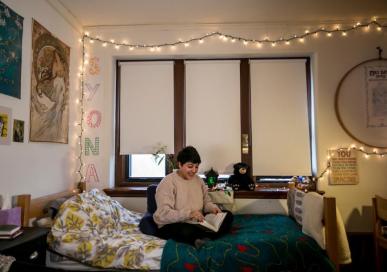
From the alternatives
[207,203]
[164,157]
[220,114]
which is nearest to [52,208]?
[207,203]

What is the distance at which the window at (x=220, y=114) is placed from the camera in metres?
3.14

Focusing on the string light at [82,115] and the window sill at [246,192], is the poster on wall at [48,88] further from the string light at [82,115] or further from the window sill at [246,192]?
the window sill at [246,192]

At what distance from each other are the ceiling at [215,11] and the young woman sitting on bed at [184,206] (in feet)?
4.75

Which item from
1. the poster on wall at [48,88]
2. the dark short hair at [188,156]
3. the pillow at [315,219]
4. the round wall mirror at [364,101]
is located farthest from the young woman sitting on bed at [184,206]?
the round wall mirror at [364,101]

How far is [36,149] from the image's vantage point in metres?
2.33

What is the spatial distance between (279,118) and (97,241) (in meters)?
2.19

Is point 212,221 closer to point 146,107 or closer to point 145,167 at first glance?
point 145,167

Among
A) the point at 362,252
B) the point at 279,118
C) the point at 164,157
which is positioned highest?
the point at 279,118

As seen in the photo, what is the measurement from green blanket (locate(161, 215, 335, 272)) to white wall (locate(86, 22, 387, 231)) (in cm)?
105

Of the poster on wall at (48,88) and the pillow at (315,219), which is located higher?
the poster on wall at (48,88)

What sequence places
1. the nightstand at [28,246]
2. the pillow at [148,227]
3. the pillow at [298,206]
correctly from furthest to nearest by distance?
the pillow at [298,206] < the pillow at [148,227] < the nightstand at [28,246]

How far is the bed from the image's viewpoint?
1.70m

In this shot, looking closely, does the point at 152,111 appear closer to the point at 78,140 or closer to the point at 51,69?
the point at 78,140

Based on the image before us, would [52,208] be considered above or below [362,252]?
above
